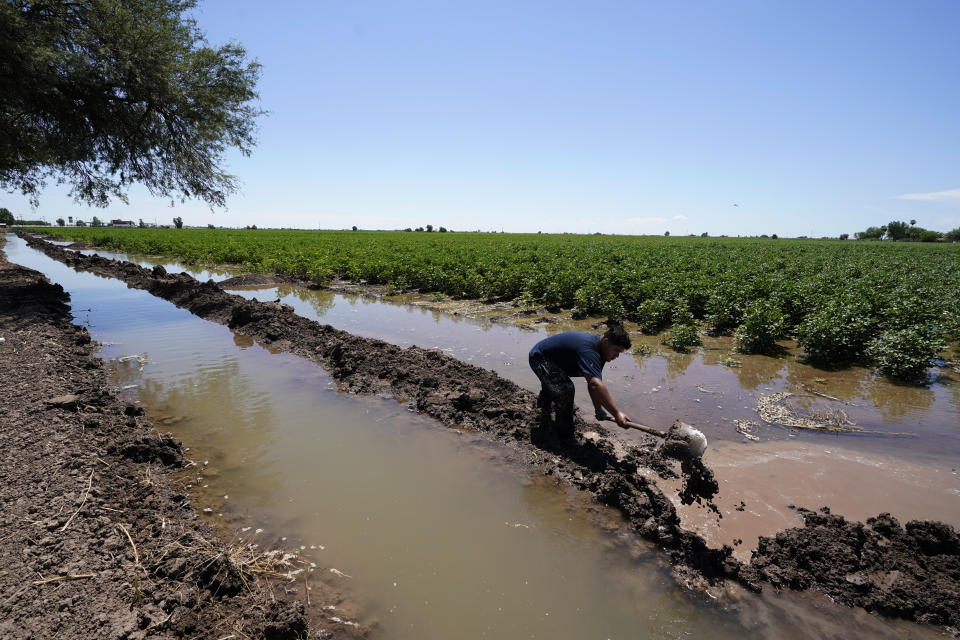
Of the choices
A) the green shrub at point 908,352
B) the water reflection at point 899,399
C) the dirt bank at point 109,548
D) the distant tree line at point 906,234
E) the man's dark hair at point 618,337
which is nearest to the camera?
the dirt bank at point 109,548

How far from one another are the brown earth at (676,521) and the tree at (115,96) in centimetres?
1128

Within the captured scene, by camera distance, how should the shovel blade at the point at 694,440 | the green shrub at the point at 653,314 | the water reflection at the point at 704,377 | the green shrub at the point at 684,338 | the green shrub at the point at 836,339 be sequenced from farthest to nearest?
1. the green shrub at the point at 653,314
2. the green shrub at the point at 684,338
3. the green shrub at the point at 836,339
4. the water reflection at the point at 704,377
5. the shovel blade at the point at 694,440

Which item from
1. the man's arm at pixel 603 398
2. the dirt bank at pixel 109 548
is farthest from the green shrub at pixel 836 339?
the dirt bank at pixel 109 548

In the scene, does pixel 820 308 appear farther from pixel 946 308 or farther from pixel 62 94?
pixel 62 94

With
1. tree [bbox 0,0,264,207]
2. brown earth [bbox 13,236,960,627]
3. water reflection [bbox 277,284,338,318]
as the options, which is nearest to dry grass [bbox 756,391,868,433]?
brown earth [bbox 13,236,960,627]

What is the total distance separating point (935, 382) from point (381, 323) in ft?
39.0

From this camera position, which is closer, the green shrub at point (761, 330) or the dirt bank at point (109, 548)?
the dirt bank at point (109, 548)

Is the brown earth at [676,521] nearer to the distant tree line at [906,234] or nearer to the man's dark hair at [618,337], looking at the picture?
the man's dark hair at [618,337]

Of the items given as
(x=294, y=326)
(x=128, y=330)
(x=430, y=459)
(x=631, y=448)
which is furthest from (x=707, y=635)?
(x=128, y=330)

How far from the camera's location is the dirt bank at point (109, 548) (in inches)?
101

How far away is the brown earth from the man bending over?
1.15ft

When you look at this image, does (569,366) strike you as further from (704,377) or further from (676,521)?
(704,377)

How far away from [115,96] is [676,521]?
1776 cm

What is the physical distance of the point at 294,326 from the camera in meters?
10.6
